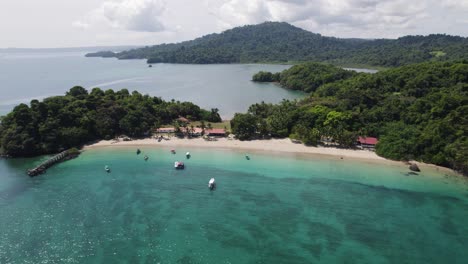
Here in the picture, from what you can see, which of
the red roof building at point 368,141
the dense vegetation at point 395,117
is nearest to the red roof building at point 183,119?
the dense vegetation at point 395,117

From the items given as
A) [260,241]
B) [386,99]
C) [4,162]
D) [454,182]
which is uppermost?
[386,99]

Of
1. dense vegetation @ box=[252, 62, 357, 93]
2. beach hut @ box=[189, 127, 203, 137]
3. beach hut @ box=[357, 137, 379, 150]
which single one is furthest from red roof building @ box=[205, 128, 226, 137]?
dense vegetation @ box=[252, 62, 357, 93]

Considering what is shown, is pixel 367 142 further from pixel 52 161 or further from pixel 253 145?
pixel 52 161

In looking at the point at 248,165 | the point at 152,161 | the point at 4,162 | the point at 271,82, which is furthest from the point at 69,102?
the point at 271,82

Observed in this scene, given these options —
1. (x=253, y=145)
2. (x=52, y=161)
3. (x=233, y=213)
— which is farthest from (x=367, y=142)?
(x=52, y=161)

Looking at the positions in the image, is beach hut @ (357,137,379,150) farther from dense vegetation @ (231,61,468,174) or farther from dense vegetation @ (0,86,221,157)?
dense vegetation @ (0,86,221,157)

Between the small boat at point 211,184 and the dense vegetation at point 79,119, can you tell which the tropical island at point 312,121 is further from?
the small boat at point 211,184

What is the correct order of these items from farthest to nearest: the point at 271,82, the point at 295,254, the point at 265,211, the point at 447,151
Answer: the point at 271,82, the point at 447,151, the point at 265,211, the point at 295,254

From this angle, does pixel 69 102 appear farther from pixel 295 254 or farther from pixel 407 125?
pixel 407 125
